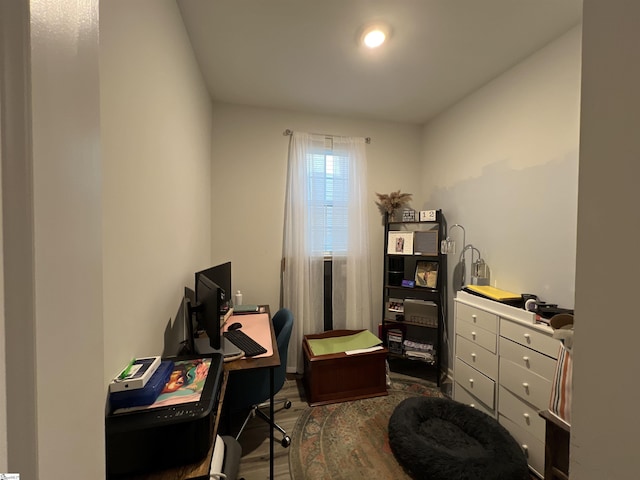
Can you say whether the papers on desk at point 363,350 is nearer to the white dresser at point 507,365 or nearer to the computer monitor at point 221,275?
the white dresser at point 507,365

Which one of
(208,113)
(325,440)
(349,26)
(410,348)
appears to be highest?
(349,26)

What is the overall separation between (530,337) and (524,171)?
1.16 m

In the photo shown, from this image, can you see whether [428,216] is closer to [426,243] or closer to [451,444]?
[426,243]

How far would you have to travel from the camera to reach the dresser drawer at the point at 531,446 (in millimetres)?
1425

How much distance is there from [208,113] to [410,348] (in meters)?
3.00

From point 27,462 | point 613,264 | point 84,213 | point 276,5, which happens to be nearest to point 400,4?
point 276,5

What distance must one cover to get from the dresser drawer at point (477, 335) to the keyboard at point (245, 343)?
1544 millimetres

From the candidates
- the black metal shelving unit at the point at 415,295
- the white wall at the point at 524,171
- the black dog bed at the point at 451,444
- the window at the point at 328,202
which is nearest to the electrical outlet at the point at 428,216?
the black metal shelving unit at the point at 415,295

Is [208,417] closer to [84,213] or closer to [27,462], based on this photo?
[27,462]

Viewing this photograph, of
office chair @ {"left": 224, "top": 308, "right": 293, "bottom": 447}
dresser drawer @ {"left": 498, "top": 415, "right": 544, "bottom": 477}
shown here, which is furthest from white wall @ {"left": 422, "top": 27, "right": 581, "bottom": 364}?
office chair @ {"left": 224, "top": 308, "right": 293, "bottom": 447}

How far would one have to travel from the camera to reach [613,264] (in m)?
0.46

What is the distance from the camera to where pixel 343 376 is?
218 cm

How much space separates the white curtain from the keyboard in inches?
38.3

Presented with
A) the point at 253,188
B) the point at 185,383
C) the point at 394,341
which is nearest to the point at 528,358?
the point at 394,341
